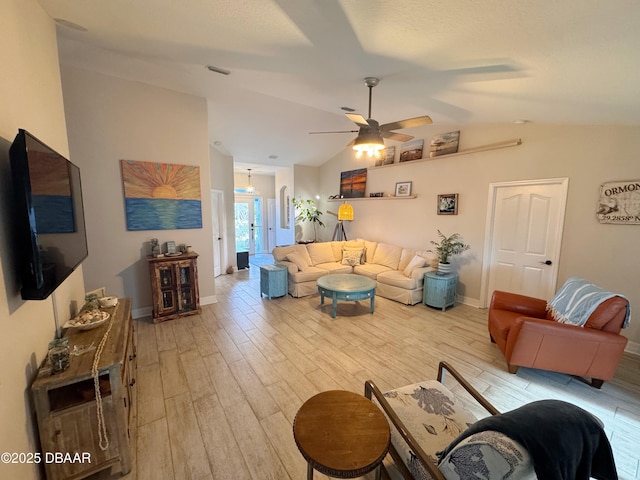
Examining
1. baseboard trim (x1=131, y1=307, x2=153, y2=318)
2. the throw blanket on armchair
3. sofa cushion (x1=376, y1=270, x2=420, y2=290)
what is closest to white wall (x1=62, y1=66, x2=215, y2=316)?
baseboard trim (x1=131, y1=307, x2=153, y2=318)

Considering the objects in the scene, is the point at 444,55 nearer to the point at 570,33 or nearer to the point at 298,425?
the point at 570,33

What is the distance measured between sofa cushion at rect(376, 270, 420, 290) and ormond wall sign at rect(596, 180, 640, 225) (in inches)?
94.1

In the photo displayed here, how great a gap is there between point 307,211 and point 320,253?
2.16 meters

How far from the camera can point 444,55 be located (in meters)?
1.89

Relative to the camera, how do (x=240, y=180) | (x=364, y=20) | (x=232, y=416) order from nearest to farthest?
(x=364, y=20) → (x=232, y=416) → (x=240, y=180)

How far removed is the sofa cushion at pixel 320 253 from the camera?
5340 mm

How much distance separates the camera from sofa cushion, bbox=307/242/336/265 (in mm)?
5340

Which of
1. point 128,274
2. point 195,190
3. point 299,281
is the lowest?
point 299,281

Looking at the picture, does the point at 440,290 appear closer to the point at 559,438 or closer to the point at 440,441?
the point at 440,441

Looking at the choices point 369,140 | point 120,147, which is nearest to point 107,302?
point 120,147

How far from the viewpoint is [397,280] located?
14.5 ft

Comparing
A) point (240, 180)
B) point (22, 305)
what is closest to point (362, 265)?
point (22, 305)

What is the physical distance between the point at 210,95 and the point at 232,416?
13.4 ft

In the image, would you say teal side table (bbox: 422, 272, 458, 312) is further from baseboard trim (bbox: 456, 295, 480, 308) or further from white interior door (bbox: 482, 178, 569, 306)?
white interior door (bbox: 482, 178, 569, 306)
